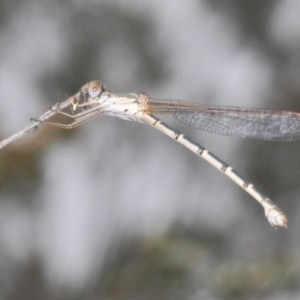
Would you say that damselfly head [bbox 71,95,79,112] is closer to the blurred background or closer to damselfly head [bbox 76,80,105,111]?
damselfly head [bbox 76,80,105,111]

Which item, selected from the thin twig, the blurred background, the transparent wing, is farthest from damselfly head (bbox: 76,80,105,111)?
the blurred background

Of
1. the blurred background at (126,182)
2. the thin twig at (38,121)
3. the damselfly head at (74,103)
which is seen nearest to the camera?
the thin twig at (38,121)

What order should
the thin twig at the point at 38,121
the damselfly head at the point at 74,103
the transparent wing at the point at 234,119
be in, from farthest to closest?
the transparent wing at the point at 234,119 < the damselfly head at the point at 74,103 < the thin twig at the point at 38,121

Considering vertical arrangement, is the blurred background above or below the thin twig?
above

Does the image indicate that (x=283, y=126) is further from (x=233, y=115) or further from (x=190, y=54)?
(x=190, y=54)

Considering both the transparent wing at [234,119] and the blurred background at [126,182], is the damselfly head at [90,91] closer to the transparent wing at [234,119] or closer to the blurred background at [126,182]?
the transparent wing at [234,119]

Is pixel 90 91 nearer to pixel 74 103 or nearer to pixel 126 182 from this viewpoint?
pixel 74 103

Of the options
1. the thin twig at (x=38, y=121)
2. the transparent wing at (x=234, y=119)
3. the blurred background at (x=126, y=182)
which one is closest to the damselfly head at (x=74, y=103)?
the thin twig at (x=38, y=121)

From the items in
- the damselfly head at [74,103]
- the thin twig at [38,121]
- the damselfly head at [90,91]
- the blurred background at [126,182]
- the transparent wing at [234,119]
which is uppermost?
the blurred background at [126,182]
